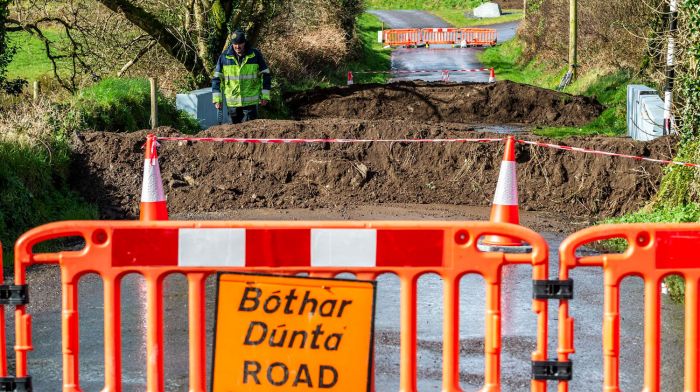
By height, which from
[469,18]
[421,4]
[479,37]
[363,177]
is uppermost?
[421,4]

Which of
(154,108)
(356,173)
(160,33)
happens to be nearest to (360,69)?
(160,33)

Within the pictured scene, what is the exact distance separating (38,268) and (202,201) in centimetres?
374

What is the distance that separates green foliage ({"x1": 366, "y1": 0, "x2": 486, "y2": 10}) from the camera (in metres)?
83.8

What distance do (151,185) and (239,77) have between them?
23.4 feet

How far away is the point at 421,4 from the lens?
280 ft

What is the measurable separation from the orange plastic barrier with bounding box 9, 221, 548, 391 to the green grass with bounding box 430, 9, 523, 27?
65.4 m

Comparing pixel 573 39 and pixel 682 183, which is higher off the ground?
pixel 573 39

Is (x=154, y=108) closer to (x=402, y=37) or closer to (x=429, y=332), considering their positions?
(x=429, y=332)

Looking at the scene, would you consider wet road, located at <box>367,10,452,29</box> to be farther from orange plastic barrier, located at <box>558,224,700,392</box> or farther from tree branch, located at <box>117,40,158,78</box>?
orange plastic barrier, located at <box>558,224,700,392</box>

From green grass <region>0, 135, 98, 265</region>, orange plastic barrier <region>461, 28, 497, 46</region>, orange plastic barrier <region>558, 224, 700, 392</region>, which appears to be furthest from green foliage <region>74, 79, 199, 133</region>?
orange plastic barrier <region>461, 28, 497, 46</region>

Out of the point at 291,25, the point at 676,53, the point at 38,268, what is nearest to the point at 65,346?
the point at 38,268

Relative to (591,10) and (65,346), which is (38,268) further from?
(591,10)

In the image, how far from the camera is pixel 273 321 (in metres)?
5.65

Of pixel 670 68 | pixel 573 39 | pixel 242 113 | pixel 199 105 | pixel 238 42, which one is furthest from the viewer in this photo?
pixel 573 39
